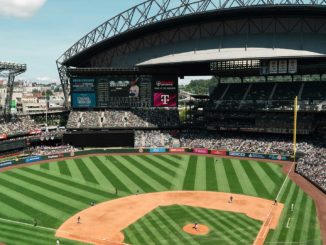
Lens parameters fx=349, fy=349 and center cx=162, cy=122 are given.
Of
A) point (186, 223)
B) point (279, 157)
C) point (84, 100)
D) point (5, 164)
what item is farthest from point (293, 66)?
point (5, 164)

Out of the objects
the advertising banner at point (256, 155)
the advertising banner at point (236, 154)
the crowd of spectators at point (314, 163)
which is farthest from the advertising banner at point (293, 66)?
the advertising banner at point (236, 154)

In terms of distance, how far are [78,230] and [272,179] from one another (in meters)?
32.3

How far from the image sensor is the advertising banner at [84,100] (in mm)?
86312

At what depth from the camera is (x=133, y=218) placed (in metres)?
38.6

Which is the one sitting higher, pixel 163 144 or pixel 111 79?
pixel 111 79

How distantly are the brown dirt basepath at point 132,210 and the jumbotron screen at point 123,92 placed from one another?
4177cm

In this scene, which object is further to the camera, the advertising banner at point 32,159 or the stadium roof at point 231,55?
the stadium roof at point 231,55

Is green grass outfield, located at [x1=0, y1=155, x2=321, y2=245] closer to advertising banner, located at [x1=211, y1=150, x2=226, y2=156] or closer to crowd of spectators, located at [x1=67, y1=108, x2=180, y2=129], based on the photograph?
advertising banner, located at [x1=211, y1=150, x2=226, y2=156]

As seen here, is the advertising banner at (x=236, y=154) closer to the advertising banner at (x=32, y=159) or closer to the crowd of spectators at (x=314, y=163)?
the crowd of spectators at (x=314, y=163)

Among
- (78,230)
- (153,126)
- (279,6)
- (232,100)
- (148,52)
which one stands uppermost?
(279,6)

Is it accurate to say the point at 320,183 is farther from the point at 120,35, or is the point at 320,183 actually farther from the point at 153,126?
the point at 120,35

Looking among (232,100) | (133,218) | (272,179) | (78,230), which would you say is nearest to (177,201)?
(133,218)

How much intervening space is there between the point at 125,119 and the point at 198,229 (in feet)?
175

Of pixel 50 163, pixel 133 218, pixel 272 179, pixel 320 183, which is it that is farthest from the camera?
pixel 50 163
